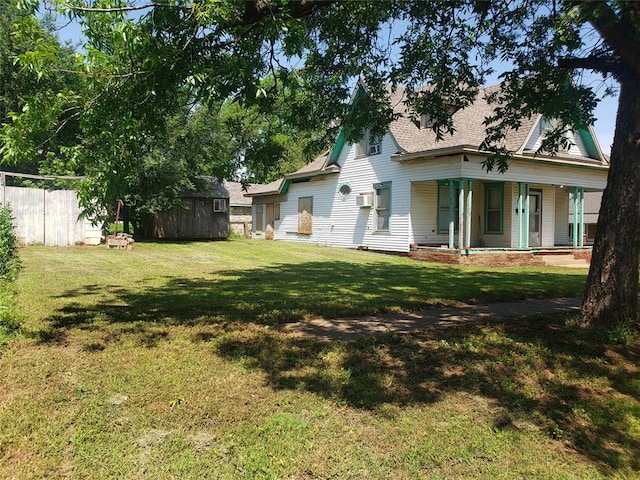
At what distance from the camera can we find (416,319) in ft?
22.0

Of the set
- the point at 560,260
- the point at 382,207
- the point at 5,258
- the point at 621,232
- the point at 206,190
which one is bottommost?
the point at 560,260

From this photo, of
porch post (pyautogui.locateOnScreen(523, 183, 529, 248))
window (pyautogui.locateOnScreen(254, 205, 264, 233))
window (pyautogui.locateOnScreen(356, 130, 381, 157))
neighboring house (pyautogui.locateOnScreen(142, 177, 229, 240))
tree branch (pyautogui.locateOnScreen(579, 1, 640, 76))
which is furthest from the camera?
window (pyautogui.locateOnScreen(254, 205, 264, 233))

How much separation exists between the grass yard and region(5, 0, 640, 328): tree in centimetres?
167

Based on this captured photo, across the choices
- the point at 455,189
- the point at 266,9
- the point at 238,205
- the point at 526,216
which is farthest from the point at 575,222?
the point at 238,205

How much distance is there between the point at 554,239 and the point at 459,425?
65.8 ft

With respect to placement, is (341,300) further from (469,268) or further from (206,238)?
(206,238)

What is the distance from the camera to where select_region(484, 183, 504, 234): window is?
61.8 ft

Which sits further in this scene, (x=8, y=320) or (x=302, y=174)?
(x=302, y=174)

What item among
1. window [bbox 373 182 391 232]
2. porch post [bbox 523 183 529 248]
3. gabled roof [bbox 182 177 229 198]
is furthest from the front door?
gabled roof [bbox 182 177 229 198]

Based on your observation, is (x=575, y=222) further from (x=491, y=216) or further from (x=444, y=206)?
(x=444, y=206)

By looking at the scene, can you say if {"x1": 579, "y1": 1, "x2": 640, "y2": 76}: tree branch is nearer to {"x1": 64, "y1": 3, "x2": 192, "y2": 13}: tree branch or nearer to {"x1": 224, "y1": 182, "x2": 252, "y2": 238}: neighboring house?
{"x1": 64, "y1": 3, "x2": 192, "y2": 13}: tree branch

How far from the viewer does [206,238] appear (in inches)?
1006

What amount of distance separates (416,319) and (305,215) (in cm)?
1782

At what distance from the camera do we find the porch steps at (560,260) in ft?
55.7
